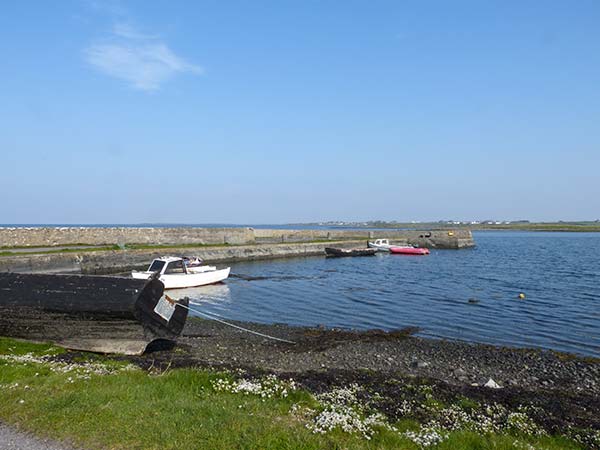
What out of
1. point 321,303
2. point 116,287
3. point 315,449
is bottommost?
point 321,303

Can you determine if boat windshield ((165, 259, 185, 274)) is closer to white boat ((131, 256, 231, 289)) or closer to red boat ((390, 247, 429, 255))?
white boat ((131, 256, 231, 289))

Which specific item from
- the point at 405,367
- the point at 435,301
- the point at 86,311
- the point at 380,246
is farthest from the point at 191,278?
the point at 380,246

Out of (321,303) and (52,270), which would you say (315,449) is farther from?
(52,270)

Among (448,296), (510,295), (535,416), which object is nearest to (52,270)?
(448,296)

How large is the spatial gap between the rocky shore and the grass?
137 cm

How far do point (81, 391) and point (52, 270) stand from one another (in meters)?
25.2

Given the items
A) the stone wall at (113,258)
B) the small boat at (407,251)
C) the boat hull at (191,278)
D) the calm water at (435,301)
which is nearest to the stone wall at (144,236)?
the stone wall at (113,258)

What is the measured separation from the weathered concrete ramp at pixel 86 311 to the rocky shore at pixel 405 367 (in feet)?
2.56

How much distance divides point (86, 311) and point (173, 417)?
6.48 m

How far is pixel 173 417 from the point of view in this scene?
19.7 ft

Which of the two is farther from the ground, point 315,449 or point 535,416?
point 315,449

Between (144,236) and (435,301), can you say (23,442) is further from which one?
(144,236)

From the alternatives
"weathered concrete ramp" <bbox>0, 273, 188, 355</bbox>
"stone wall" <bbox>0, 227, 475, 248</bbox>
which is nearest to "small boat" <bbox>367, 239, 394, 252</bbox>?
"stone wall" <bbox>0, 227, 475, 248</bbox>

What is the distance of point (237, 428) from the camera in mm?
5672
